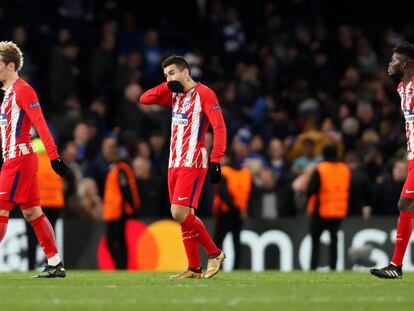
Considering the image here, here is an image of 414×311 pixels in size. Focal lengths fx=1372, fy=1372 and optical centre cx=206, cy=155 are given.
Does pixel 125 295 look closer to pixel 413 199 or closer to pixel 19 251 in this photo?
pixel 413 199

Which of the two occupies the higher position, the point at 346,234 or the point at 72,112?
the point at 72,112

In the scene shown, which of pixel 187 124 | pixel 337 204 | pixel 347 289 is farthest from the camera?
pixel 337 204

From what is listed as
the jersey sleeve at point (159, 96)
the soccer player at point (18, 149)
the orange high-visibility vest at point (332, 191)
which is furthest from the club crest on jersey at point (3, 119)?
the orange high-visibility vest at point (332, 191)

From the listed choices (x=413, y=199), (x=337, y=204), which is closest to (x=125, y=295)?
(x=413, y=199)

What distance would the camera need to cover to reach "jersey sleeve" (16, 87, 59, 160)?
13008 mm

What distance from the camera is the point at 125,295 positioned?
37.7ft

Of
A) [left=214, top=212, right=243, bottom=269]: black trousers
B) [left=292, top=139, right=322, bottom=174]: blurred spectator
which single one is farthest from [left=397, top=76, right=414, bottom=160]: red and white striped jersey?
[left=292, top=139, right=322, bottom=174]: blurred spectator

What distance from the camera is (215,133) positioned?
13.4m

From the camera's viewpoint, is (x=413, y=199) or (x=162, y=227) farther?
(x=162, y=227)

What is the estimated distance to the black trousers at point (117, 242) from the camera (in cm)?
2039

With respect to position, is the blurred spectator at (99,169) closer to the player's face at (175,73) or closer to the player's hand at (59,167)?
the player's face at (175,73)

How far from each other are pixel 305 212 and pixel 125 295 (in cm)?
1071

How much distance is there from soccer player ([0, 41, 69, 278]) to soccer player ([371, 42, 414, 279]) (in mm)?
3443

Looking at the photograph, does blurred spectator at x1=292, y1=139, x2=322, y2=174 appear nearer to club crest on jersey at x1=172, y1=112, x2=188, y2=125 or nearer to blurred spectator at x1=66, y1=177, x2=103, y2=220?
blurred spectator at x1=66, y1=177, x2=103, y2=220
